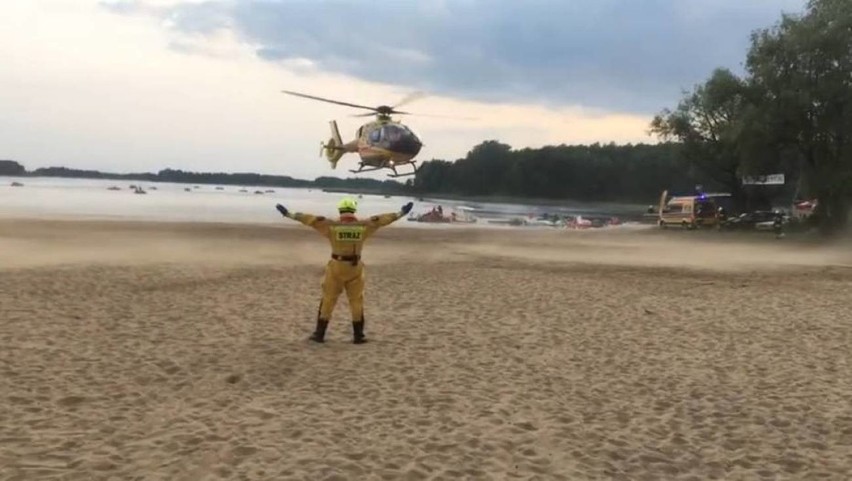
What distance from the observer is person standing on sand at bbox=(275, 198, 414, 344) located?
11617mm

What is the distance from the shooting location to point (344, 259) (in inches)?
459

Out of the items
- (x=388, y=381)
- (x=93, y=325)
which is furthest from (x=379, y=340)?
(x=93, y=325)

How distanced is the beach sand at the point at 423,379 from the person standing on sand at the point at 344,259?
1.52 feet

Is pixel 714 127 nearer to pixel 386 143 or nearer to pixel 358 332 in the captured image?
pixel 386 143

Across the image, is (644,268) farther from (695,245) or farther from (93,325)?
(93,325)

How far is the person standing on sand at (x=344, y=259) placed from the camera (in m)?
11.6

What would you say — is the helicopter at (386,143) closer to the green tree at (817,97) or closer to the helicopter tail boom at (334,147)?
the helicopter tail boom at (334,147)

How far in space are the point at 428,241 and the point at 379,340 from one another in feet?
87.1

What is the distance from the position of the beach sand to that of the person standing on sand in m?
0.46

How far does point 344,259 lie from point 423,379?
2.58 m

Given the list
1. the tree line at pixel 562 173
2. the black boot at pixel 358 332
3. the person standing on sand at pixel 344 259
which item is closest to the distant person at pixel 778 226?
the black boot at pixel 358 332

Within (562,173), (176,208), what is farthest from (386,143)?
(562,173)

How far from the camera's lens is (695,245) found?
39.1m

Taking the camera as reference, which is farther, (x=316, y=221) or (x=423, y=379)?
(x=316, y=221)
